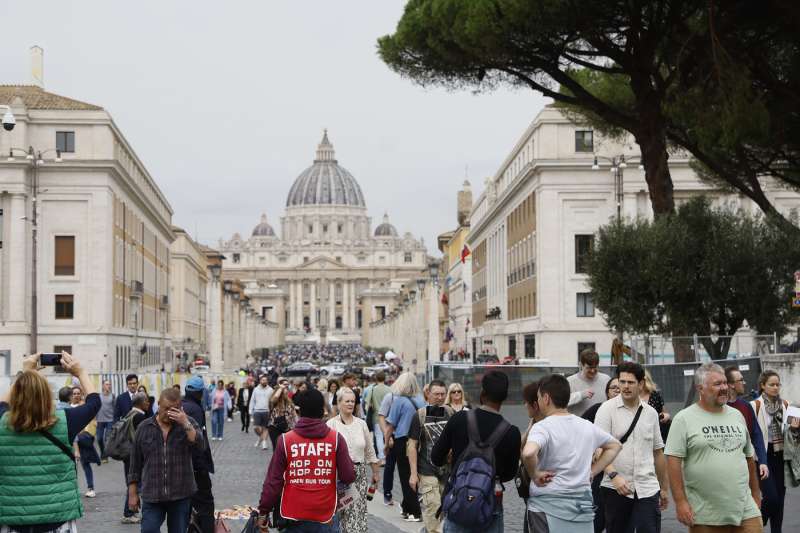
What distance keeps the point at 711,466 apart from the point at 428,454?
271 cm

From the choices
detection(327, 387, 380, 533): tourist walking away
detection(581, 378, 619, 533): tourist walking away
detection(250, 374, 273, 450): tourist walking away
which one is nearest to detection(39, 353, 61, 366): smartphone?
detection(327, 387, 380, 533): tourist walking away

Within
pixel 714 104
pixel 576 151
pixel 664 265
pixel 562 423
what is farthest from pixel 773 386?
pixel 576 151

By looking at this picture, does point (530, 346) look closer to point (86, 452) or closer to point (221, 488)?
point (221, 488)

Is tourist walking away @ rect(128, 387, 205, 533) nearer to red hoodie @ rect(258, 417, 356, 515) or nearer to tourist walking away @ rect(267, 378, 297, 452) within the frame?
red hoodie @ rect(258, 417, 356, 515)

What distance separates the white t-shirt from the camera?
672 cm

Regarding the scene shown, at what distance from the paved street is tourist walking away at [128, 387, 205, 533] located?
10.7 ft

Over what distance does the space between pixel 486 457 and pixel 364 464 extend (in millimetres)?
3234

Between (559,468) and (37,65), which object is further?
(37,65)

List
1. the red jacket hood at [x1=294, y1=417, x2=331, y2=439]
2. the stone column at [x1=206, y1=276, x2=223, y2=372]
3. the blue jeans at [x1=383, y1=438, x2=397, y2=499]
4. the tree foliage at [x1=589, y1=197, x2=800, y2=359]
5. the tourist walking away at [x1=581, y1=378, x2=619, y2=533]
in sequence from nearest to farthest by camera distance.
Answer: the red jacket hood at [x1=294, y1=417, x2=331, y2=439], the tourist walking away at [x1=581, y1=378, x2=619, y2=533], the blue jeans at [x1=383, y1=438, x2=397, y2=499], the tree foliage at [x1=589, y1=197, x2=800, y2=359], the stone column at [x1=206, y1=276, x2=223, y2=372]

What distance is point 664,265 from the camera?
83.4ft

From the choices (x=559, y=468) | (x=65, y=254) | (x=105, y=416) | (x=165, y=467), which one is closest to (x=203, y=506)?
(x=165, y=467)

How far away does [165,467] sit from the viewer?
8.49 m

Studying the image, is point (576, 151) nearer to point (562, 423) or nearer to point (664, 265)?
point (664, 265)

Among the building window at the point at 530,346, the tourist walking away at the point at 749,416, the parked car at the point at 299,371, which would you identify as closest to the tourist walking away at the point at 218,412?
the tourist walking away at the point at 749,416
